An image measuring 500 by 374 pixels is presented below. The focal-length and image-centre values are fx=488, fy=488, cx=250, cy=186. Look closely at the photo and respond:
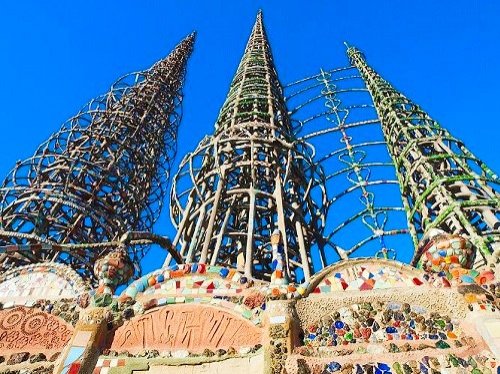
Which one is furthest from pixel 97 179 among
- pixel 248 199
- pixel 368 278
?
pixel 368 278

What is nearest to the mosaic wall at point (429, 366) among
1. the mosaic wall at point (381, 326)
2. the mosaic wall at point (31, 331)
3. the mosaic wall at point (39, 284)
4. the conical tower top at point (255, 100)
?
the mosaic wall at point (381, 326)

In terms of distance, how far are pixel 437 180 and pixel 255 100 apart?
7.21 m

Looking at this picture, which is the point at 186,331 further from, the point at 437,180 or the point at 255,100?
the point at 255,100

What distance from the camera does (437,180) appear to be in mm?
11672

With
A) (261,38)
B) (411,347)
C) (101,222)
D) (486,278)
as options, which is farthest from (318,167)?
(261,38)

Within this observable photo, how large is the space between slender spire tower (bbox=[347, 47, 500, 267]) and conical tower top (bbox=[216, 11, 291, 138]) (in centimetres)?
348

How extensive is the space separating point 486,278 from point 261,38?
77.2ft

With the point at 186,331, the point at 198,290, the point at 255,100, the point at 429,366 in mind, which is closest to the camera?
the point at 429,366

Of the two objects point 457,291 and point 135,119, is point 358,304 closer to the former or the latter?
point 457,291

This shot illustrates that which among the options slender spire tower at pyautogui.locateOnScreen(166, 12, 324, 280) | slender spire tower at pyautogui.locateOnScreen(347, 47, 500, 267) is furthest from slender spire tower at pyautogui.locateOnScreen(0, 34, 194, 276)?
slender spire tower at pyautogui.locateOnScreen(347, 47, 500, 267)

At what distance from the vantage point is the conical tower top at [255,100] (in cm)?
1541

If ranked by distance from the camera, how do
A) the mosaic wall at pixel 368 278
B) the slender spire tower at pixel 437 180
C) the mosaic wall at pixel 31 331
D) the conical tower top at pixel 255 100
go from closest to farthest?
the mosaic wall at pixel 31 331 < the mosaic wall at pixel 368 278 < the slender spire tower at pixel 437 180 < the conical tower top at pixel 255 100

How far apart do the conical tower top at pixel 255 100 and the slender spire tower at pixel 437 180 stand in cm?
348

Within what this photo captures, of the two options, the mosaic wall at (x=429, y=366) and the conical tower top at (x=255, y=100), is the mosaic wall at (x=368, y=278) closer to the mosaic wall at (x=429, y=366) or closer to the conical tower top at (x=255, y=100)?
the mosaic wall at (x=429, y=366)
